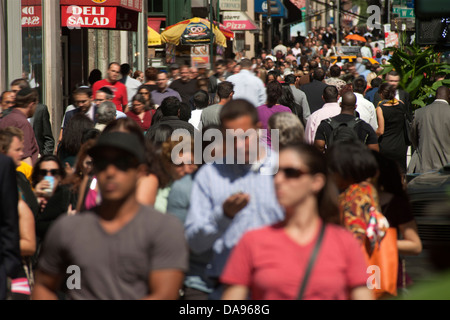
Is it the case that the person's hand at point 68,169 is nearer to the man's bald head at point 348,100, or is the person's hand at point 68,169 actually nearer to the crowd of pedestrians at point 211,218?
the crowd of pedestrians at point 211,218

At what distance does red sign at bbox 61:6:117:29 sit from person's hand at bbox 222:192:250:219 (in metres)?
14.9

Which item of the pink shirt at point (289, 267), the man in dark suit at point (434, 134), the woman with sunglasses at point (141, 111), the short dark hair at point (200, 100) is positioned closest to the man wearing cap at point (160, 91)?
the short dark hair at point (200, 100)

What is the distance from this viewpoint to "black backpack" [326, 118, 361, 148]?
352 inches

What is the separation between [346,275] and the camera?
346cm

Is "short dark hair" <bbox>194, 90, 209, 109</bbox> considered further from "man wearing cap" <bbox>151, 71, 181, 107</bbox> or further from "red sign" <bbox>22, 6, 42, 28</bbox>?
"red sign" <bbox>22, 6, 42, 28</bbox>

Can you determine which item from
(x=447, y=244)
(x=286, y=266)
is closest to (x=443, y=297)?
(x=447, y=244)

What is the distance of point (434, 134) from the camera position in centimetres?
1143

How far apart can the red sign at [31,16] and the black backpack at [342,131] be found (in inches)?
335

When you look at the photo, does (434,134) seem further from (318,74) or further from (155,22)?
(155,22)

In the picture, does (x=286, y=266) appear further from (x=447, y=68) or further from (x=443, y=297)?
(x=447, y=68)

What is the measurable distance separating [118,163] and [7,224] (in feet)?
3.93

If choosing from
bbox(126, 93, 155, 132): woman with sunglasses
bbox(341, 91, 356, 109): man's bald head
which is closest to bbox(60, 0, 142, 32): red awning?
bbox(126, 93, 155, 132): woman with sunglasses

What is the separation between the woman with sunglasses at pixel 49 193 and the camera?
20.1 ft
